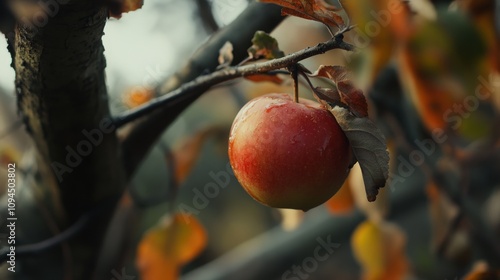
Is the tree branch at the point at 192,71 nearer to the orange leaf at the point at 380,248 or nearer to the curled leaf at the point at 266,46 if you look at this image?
the curled leaf at the point at 266,46

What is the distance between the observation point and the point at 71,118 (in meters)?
0.62

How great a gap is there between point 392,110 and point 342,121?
1.94 feet

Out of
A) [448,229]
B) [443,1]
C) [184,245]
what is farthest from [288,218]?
[443,1]

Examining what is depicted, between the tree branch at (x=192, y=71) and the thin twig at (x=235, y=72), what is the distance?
44 millimetres

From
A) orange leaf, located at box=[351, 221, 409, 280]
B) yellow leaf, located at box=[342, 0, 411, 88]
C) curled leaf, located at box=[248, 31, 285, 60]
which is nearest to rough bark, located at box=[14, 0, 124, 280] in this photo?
curled leaf, located at box=[248, 31, 285, 60]

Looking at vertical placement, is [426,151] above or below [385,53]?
below

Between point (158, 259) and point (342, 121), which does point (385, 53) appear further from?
point (158, 259)

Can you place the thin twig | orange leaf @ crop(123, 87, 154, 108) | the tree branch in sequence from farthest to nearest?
orange leaf @ crop(123, 87, 154, 108) → the tree branch → the thin twig

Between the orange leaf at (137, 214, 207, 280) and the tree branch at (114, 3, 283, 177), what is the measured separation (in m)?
0.20

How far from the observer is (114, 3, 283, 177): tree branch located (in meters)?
0.67

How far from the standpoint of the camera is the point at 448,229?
989 mm

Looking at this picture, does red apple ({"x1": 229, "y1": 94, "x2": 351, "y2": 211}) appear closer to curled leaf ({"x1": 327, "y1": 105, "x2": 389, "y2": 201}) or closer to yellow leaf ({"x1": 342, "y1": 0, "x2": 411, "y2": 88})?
curled leaf ({"x1": 327, "y1": 105, "x2": 389, "y2": 201})

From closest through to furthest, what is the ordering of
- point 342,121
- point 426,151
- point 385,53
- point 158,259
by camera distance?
point 342,121
point 385,53
point 158,259
point 426,151

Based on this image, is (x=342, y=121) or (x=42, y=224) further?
(x=42, y=224)
